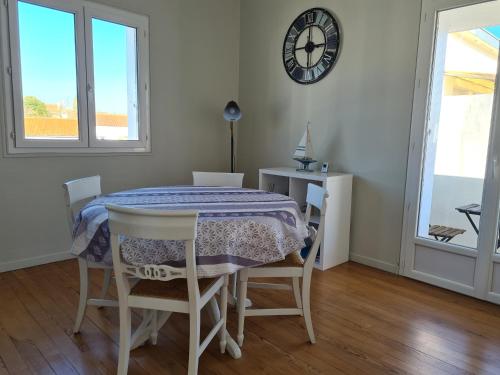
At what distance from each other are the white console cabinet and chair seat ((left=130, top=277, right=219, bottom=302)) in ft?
5.18

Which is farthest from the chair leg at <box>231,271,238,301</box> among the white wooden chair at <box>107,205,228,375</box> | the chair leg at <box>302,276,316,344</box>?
the white wooden chair at <box>107,205,228,375</box>

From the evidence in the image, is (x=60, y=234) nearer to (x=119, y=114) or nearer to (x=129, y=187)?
(x=129, y=187)

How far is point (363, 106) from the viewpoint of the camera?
10.5 feet

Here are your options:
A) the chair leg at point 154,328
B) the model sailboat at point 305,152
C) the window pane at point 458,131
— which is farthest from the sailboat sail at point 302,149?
the chair leg at point 154,328

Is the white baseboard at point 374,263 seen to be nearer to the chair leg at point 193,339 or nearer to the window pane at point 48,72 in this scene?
the chair leg at point 193,339

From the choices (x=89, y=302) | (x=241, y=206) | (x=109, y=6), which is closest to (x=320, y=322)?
(x=241, y=206)

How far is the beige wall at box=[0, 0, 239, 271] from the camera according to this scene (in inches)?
117

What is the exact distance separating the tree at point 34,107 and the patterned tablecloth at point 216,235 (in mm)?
1529

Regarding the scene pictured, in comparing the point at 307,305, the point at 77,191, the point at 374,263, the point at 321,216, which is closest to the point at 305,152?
the point at 374,263

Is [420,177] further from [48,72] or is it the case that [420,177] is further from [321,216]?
[48,72]

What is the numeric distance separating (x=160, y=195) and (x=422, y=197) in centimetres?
207

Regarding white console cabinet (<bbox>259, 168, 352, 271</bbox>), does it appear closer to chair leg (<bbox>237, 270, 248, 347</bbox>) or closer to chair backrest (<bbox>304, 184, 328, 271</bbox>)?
chair backrest (<bbox>304, 184, 328, 271</bbox>)

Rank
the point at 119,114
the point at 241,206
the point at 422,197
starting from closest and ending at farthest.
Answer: the point at 241,206
the point at 422,197
the point at 119,114

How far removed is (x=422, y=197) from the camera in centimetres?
289
